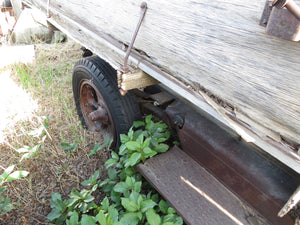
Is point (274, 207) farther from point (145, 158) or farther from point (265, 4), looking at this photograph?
point (265, 4)

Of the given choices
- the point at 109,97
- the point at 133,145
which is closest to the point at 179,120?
the point at 133,145

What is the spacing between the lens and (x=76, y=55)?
426cm

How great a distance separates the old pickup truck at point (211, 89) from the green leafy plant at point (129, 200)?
0.10 metres

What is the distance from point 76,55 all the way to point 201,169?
337cm

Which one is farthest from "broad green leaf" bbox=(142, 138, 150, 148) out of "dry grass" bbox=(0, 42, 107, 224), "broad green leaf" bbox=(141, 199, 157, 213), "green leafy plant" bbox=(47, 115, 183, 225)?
"dry grass" bbox=(0, 42, 107, 224)

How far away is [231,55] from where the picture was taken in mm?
946

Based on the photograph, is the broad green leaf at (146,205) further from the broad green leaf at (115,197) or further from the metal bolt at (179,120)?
the metal bolt at (179,120)

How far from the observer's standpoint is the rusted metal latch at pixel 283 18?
68 cm

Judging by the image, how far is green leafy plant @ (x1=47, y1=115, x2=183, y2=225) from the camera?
137 centimetres

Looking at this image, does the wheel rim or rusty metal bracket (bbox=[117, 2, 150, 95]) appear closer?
rusty metal bracket (bbox=[117, 2, 150, 95])

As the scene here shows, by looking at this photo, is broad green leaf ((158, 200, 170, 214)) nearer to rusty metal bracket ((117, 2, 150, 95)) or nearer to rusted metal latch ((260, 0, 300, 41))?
rusty metal bracket ((117, 2, 150, 95))

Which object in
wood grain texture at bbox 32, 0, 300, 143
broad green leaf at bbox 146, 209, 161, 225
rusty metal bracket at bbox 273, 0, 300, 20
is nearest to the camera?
rusty metal bracket at bbox 273, 0, 300, 20

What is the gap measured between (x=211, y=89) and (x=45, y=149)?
6.13ft

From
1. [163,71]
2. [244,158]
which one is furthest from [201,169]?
[163,71]
